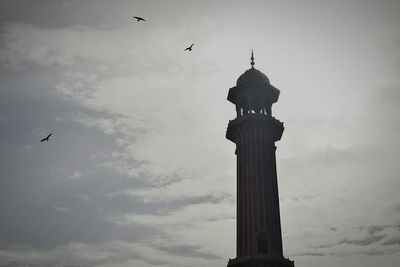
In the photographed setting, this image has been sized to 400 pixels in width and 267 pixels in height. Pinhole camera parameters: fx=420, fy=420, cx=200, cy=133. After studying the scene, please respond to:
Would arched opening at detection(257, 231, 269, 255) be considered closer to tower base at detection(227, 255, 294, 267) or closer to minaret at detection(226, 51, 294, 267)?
minaret at detection(226, 51, 294, 267)

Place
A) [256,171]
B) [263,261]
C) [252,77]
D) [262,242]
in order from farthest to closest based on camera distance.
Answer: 1. [252,77]
2. [256,171]
3. [262,242]
4. [263,261]

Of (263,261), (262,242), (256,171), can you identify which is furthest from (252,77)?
(263,261)

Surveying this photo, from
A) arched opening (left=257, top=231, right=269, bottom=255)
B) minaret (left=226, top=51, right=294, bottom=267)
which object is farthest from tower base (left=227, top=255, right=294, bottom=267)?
arched opening (left=257, top=231, right=269, bottom=255)

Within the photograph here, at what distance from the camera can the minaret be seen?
48906mm

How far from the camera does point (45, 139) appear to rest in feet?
129

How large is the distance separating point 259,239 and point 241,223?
3114 millimetres

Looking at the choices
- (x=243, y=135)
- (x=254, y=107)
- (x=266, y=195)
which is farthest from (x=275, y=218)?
(x=254, y=107)

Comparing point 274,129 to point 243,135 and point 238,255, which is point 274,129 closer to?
point 243,135

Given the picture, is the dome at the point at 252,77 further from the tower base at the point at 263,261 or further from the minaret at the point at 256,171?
the tower base at the point at 263,261

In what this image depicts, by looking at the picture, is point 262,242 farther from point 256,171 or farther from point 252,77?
point 252,77

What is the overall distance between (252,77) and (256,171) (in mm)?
13798

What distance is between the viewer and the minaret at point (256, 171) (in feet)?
160

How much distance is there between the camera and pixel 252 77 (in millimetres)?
58750

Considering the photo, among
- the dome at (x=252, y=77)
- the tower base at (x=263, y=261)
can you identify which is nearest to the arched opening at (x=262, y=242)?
the tower base at (x=263, y=261)
